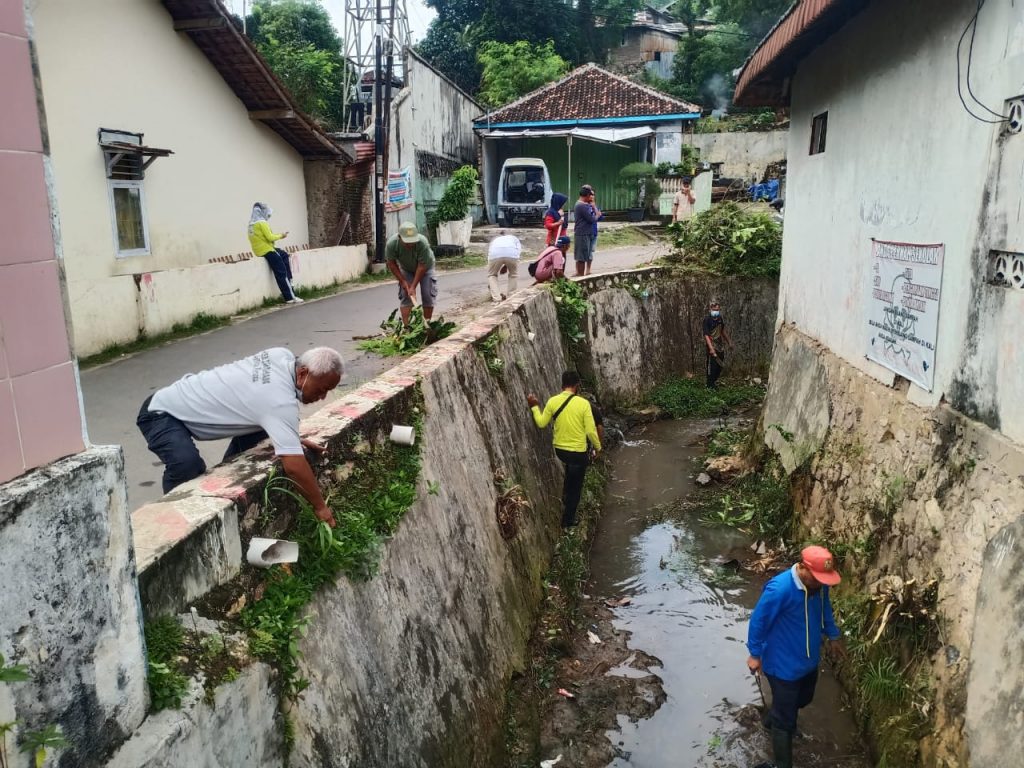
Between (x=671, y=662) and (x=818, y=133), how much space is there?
6136mm

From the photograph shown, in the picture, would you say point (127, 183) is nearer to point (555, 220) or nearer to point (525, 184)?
point (555, 220)

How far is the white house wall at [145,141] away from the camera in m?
9.59

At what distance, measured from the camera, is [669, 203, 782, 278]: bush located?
1492cm

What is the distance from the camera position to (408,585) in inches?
187

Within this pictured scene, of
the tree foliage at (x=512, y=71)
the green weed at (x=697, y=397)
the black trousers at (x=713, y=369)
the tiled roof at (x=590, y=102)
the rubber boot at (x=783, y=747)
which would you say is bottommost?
the rubber boot at (x=783, y=747)

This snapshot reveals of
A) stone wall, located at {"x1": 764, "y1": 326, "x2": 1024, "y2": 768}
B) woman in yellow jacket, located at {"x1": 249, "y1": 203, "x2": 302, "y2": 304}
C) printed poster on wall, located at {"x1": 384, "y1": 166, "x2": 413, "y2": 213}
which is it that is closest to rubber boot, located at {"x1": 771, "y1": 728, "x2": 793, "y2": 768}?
stone wall, located at {"x1": 764, "y1": 326, "x2": 1024, "y2": 768}

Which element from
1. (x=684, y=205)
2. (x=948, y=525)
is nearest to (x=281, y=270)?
(x=948, y=525)

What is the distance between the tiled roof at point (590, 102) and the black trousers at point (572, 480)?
21.0 m

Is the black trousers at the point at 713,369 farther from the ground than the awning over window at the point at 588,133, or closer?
closer

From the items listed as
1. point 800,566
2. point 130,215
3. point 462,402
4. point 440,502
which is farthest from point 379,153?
point 800,566

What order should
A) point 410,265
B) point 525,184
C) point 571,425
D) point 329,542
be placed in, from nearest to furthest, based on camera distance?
point 329,542 < point 571,425 < point 410,265 < point 525,184

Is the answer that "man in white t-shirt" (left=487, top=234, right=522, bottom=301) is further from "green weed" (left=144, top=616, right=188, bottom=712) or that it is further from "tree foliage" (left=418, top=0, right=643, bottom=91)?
"tree foliage" (left=418, top=0, right=643, bottom=91)

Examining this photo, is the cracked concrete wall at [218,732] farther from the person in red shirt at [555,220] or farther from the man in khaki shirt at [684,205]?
the man in khaki shirt at [684,205]

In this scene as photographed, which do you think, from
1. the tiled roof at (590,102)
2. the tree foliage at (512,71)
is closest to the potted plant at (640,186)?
the tiled roof at (590,102)
